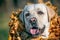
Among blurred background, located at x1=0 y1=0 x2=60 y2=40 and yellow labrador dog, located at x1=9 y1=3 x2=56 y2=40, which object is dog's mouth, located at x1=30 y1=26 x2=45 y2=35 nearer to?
yellow labrador dog, located at x1=9 y1=3 x2=56 y2=40

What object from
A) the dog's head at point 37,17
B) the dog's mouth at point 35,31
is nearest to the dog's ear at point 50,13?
the dog's head at point 37,17

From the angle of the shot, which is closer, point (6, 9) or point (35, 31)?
point (35, 31)

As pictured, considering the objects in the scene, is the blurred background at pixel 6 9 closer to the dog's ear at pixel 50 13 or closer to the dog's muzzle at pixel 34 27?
the dog's ear at pixel 50 13

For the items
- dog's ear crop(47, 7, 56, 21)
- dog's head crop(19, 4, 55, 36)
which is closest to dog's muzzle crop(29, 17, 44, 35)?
dog's head crop(19, 4, 55, 36)

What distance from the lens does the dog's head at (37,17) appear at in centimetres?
141

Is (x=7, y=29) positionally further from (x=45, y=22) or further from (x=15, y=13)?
(x=45, y=22)

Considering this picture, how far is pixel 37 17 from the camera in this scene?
1415 millimetres

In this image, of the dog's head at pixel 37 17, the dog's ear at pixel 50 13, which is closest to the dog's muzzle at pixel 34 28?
the dog's head at pixel 37 17

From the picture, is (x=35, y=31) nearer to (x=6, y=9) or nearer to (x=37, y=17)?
(x=37, y=17)

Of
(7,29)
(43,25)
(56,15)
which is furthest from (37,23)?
(7,29)

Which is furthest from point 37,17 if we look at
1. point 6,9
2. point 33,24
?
point 6,9

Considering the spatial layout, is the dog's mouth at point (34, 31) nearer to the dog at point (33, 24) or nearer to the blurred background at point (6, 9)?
the dog at point (33, 24)

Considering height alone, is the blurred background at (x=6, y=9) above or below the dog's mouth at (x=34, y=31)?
above

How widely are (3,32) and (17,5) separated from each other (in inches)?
10.4
